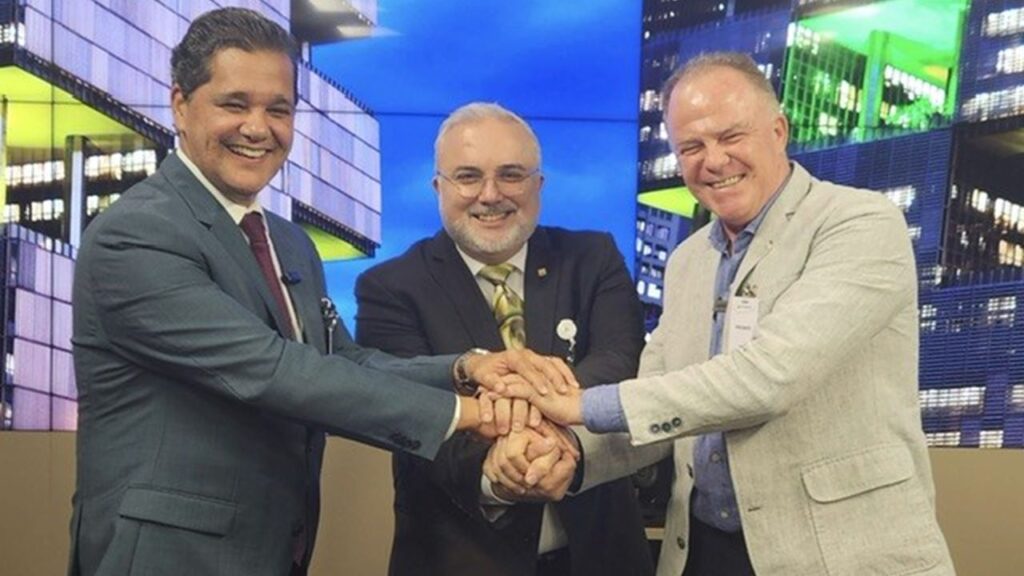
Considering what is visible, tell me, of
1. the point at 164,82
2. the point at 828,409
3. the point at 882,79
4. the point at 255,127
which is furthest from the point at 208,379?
the point at 882,79

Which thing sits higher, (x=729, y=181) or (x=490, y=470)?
(x=729, y=181)

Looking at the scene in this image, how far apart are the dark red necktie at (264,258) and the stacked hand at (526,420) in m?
0.42

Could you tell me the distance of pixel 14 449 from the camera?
15.0 ft

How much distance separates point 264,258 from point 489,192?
68cm

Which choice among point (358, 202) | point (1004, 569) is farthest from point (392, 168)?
point (1004, 569)

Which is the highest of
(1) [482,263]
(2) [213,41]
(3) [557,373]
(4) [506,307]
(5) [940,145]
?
(5) [940,145]

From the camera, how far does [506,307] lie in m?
2.58

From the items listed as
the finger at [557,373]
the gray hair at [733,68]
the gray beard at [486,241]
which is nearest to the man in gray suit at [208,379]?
the finger at [557,373]

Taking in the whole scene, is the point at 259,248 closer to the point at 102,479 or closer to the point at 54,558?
the point at 102,479

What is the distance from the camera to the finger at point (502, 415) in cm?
237

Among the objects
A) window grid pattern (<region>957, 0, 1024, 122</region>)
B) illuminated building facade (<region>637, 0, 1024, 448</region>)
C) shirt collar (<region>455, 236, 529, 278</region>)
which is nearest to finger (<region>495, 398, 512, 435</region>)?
shirt collar (<region>455, 236, 529, 278</region>)

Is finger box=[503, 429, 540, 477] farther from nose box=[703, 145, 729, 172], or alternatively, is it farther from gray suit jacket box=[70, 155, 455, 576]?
nose box=[703, 145, 729, 172]

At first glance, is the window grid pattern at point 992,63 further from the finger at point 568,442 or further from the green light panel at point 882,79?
the finger at point 568,442

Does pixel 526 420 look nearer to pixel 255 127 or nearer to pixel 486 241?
pixel 486 241
